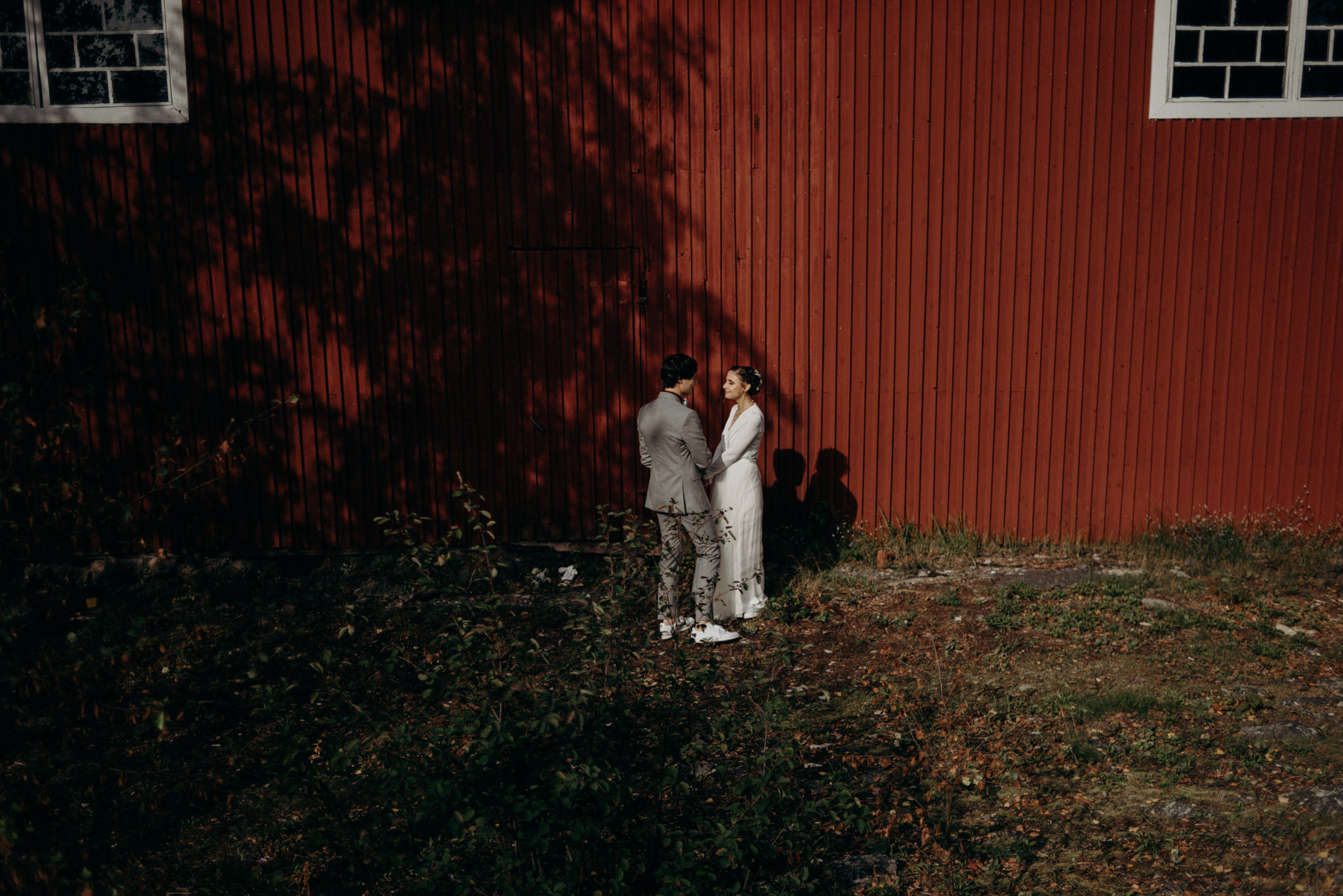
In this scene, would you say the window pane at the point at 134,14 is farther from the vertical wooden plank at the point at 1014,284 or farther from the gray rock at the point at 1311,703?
the gray rock at the point at 1311,703

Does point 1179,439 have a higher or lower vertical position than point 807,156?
lower

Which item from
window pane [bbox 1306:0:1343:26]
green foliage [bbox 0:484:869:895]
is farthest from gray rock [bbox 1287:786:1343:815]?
window pane [bbox 1306:0:1343:26]

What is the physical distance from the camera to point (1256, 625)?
6465 millimetres

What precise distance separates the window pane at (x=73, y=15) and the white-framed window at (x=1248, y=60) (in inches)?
359

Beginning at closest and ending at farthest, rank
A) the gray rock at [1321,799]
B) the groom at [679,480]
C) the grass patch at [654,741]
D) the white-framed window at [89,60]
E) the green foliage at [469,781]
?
1. the green foliage at [469,781]
2. the grass patch at [654,741]
3. the gray rock at [1321,799]
4. the groom at [679,480]
5. the white-framed window at [89,60]

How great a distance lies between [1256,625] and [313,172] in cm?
834

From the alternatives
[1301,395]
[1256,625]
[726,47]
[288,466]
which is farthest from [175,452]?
[1301,395]

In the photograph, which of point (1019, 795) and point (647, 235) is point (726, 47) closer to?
point (647, 235)

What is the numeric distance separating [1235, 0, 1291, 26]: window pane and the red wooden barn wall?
86 cm

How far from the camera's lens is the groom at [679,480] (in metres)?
6.35

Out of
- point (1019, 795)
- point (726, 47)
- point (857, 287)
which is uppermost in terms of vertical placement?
point (726, 47)

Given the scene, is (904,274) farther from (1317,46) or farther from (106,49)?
(106,49)

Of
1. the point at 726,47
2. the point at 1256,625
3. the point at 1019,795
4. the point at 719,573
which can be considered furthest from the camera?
the point at 726,47

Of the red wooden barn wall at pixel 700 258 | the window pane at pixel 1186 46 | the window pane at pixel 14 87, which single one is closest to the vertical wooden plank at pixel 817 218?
the red wooden barn wall at pixel 700 258
